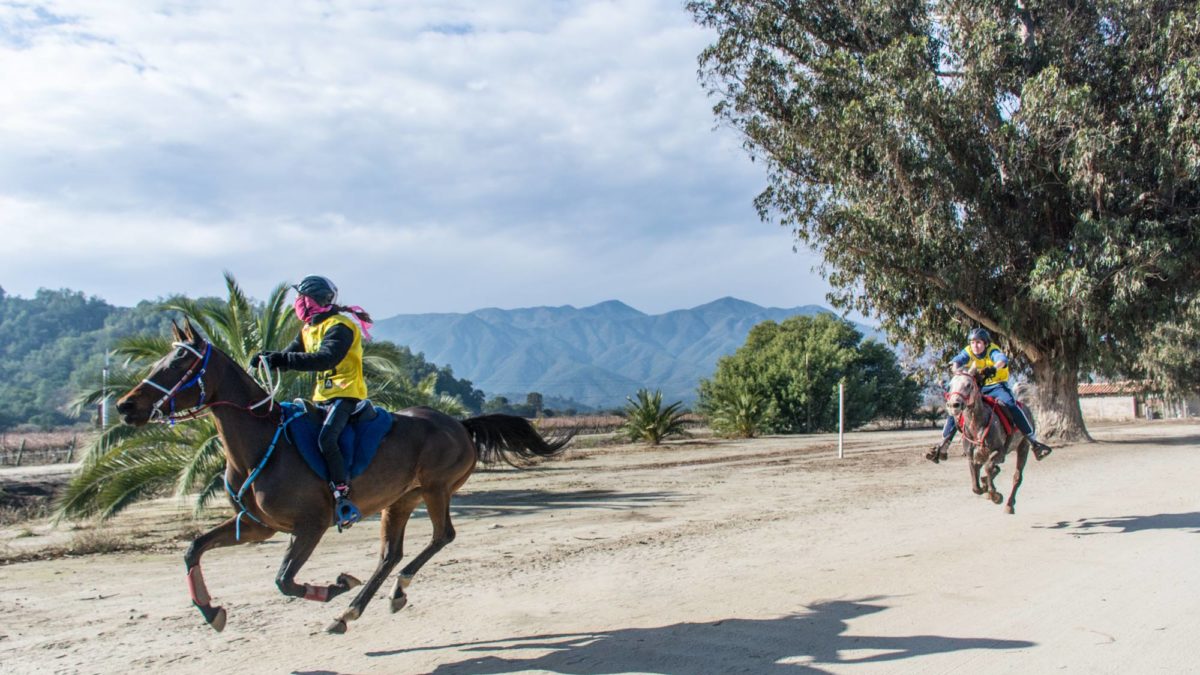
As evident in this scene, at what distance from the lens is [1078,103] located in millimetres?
21188

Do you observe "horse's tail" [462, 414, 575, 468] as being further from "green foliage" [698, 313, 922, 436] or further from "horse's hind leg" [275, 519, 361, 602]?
"green foliage" [698, 313, 922, 436]

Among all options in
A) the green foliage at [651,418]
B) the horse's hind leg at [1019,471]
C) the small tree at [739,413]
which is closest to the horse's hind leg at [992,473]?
the horse's hind leg at [1019,471]

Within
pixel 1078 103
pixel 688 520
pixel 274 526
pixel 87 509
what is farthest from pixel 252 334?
pixel 1078 103

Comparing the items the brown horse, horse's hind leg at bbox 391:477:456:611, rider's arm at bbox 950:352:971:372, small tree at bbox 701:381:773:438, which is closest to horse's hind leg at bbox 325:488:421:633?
the brown horse

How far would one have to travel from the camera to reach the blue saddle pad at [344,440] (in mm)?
6402

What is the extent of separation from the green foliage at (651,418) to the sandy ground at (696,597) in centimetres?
1940

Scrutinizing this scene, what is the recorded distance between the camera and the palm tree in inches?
494

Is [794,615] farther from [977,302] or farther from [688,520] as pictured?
[977,302]

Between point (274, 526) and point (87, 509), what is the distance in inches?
324

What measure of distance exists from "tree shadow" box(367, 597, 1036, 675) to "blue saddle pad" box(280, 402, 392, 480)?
1381 millimetres

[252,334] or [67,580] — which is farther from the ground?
[252,334]

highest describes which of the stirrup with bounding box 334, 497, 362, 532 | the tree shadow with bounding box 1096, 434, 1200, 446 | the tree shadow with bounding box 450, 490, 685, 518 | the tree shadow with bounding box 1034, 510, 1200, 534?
the stirrup with bounding box 334, 497, 362, 532

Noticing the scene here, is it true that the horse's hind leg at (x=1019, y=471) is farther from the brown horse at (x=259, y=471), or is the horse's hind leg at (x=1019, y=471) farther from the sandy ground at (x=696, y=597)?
the brown horse at (x=259, y=471)

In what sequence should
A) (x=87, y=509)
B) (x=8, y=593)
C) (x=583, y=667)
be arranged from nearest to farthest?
1. (x=583, y=667)
2. (x=8, y=593)
3. (x=87, y=509)
